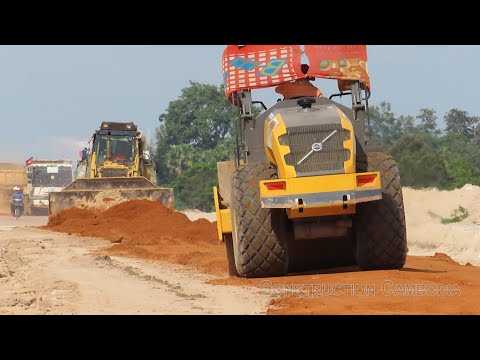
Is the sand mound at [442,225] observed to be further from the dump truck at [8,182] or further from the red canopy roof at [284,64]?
the dump truck at [8,182]

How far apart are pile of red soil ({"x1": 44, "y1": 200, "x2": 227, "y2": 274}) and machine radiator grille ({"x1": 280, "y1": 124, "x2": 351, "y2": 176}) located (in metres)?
3.30

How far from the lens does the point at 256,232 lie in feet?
Result: 35.7

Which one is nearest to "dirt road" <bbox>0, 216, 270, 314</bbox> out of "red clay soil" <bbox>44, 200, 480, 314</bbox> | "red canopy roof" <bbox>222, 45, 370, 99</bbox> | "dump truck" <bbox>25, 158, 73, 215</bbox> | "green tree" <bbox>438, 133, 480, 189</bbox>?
"red clay soil" <bbox>44, 200, 480, 314</bbox>

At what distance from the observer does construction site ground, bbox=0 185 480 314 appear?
27.5 feet

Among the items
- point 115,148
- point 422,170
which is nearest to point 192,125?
point 422,170

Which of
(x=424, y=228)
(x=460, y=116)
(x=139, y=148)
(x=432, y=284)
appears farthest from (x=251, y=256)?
(x=460, y=116)

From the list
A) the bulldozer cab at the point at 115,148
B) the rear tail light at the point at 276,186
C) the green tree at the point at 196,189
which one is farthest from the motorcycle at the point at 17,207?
the rear tail light at the point at 276,186

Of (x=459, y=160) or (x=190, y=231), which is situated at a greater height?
(x=459, y=160)

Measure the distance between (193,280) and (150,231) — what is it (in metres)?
10.1

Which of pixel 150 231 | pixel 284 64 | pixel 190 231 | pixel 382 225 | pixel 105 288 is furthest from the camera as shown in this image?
pixel 150 231

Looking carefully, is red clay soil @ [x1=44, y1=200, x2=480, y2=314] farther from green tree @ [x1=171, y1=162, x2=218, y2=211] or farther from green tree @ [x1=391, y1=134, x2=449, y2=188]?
green tree @ [x1=171, y1=162, x2=218, y2=211]

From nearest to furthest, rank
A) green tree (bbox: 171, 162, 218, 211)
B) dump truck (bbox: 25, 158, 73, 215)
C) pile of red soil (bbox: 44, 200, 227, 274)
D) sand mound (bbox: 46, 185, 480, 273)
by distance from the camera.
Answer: pile of red soil (bbox: 44, 200, 227, 274), sand mound (bbox: 46, 185, 480, 273), dump truck (bbox: 25, 158, 73, 215), green tree (bbox: 171, 162, 218, 211)

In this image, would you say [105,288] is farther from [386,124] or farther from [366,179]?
[386,124]

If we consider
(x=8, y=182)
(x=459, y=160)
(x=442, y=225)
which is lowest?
(x=442, y=225)
